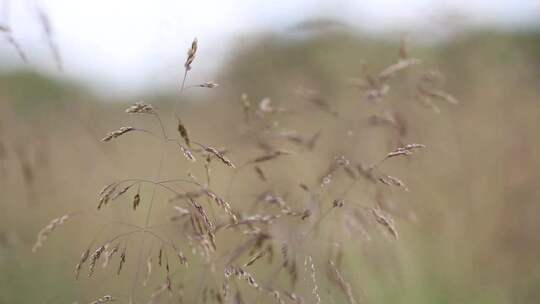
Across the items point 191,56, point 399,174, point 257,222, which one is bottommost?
point 399,174

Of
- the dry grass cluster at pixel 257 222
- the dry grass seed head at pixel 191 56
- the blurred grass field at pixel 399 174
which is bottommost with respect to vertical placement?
the blurred grass field at pixel 399 174

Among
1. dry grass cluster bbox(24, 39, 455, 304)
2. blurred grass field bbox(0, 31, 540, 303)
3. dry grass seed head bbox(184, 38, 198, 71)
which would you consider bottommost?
blurred grass field bbox(0, 31, 540, 303)

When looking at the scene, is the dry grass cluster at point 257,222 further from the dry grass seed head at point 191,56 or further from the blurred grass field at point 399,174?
the blurred grass field at point 399,174

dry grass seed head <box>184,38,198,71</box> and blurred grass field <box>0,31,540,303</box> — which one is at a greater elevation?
dry grass seed head <box>184,38,198,71</box>

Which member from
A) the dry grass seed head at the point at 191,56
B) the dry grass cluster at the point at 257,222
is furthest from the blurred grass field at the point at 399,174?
the dry grass seed head at the point at 191,56

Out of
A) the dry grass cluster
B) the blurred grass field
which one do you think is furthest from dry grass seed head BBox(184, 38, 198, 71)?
the blurred grass field

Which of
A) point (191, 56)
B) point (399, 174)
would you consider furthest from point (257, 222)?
point (399, 174)

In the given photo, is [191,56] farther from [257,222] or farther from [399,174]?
[399,174]

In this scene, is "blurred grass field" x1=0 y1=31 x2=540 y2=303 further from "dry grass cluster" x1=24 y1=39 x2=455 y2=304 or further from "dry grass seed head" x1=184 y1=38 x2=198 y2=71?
"dry grass seed head" x1=184 y1=38 x2=198 y2=71

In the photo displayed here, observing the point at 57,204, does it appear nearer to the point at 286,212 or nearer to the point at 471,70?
the point at 286,212
